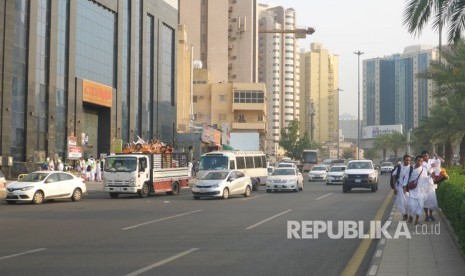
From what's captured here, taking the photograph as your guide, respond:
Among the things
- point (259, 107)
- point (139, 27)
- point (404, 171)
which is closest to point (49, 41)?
point (139, 27)

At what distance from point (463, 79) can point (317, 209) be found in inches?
399

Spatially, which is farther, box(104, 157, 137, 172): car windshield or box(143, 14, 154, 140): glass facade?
box(143, 14, 154, 140): glass facade

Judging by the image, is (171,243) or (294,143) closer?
(171,243)

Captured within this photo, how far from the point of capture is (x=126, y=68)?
217 feet

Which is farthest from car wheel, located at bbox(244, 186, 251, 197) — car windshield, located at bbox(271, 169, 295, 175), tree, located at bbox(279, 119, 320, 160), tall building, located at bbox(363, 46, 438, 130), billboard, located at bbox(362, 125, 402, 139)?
billboard, located at bbox(362, 125, 402, 139)

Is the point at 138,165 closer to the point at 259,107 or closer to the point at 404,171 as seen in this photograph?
the point at 404,171

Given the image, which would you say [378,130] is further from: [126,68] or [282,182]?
[282,182]

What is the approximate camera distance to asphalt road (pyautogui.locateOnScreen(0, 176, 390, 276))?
33.7ft

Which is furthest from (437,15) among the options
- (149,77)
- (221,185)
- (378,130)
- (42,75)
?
(378,130)

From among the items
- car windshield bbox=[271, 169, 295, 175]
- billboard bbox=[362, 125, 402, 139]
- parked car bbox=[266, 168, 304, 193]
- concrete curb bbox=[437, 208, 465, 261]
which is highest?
billboard bbox=[362, 125, 402, 139]

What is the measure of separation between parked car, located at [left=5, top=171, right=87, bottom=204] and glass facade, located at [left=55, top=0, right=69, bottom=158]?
23022 mm

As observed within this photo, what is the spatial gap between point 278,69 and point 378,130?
3488cm

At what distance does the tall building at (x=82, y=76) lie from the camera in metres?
46.6

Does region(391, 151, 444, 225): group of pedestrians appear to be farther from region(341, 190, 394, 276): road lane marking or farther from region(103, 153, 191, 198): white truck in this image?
region(103, 153, 191, 198): white truck
